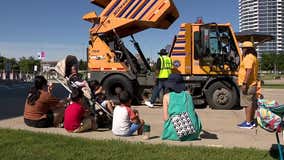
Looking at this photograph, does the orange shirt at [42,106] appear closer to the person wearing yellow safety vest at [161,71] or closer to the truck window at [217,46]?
the person wearing yellow safety vest at [161,71]

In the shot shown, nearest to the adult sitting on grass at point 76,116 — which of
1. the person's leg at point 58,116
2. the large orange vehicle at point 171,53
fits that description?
the person's leg at point 58,116

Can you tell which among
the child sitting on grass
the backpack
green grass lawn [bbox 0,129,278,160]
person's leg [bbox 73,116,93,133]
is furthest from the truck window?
the backpack

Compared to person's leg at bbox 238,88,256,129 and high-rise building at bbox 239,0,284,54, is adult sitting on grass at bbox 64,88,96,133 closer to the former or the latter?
person's leg at bbox 238,88,256,129

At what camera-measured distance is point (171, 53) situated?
12578 mm

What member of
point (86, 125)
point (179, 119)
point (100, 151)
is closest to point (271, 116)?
point (179, 119)

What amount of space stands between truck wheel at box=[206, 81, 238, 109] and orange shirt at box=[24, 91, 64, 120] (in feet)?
18.1

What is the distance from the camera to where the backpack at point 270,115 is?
15.6 ft

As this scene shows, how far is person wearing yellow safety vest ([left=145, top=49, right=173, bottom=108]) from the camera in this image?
39.6ft

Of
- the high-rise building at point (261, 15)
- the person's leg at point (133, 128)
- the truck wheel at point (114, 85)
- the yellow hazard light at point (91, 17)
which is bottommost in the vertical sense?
the person's leg at point (133, 128)

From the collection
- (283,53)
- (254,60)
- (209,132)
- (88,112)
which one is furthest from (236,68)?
(283,53)

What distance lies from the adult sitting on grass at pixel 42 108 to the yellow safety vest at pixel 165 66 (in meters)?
4.73

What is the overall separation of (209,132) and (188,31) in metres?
5.02

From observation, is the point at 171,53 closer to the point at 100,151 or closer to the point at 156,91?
the point at 156,91

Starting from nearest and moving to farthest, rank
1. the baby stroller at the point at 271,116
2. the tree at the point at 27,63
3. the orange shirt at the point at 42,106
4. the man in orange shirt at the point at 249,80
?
the baby stroller at the point at 271,116 < the orange shirt at the point at 42,106 < the man in orange shirt at the point at 249,80 < the tree at the point at 27,63
